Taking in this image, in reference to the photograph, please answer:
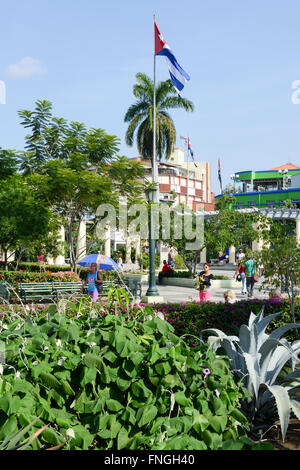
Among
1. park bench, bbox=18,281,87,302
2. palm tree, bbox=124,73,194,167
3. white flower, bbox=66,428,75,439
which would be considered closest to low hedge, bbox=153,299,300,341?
white flower, bbox=66,428,75,439

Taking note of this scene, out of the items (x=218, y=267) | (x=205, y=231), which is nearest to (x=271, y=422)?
(x=205, y=231)

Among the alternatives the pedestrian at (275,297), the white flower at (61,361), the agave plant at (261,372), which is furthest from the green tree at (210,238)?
the white flower at (61,361)

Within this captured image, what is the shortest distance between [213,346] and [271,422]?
882 millimetres

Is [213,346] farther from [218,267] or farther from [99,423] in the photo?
[218,267]

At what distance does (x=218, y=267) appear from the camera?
148ft

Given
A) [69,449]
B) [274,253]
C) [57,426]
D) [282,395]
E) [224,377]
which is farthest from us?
[274,253]

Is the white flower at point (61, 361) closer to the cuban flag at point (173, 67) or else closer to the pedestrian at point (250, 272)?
the pedestrian at point (250, 272)

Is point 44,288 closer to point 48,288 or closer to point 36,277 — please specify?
point 48,288

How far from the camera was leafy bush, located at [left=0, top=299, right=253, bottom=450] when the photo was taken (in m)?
2.89

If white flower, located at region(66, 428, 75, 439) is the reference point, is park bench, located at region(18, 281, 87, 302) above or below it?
below

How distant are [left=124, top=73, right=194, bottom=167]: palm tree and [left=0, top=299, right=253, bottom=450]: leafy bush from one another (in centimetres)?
3574

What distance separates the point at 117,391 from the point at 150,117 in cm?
3692

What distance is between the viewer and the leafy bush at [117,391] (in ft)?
9.49

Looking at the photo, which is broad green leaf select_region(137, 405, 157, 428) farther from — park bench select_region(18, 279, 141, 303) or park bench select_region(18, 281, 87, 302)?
park bench select_region(18, 281, 87, 302)
